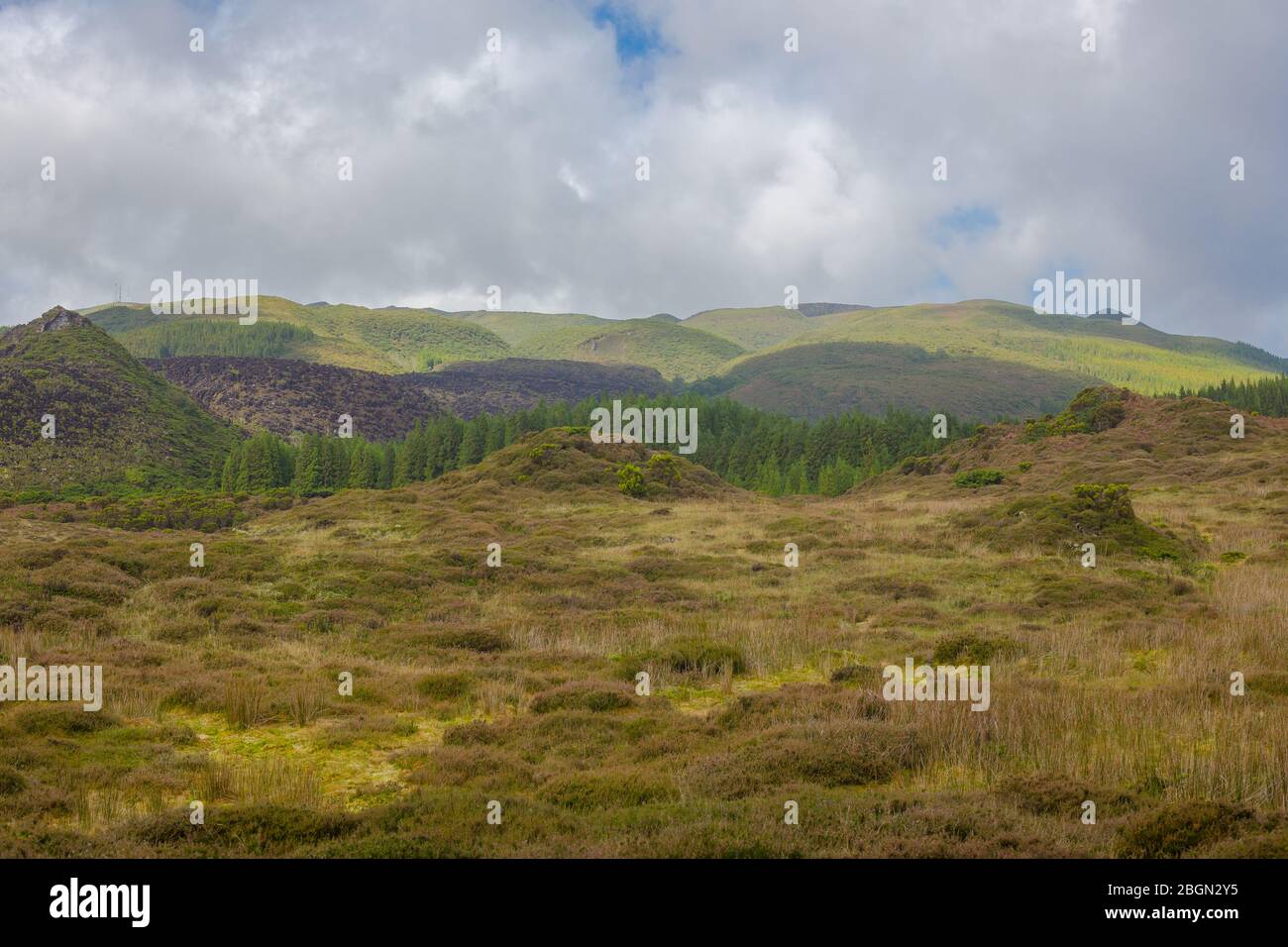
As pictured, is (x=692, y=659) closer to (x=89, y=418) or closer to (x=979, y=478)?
(x=979, y=478)

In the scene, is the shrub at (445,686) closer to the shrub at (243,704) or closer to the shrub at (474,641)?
the shrub at (243,704)

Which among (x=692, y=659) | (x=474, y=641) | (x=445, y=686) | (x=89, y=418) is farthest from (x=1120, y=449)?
(x=89, y=418)

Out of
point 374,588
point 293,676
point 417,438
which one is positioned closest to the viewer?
point 293,676

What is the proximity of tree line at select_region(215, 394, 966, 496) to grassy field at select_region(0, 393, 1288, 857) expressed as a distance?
172 feet

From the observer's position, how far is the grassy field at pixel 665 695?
27.6 ft

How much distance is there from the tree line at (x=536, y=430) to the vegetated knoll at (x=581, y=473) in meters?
17.8

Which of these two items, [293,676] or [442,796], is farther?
[293,676]

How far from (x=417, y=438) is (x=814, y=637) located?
290 feet

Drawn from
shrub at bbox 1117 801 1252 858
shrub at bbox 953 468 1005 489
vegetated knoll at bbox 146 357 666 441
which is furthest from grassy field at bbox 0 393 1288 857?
vegetated knoll at bbox 146 357 666 441

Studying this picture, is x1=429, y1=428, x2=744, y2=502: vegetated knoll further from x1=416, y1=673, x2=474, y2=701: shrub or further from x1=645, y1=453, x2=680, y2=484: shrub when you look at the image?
x1=416, y1=673, x2=474, y2=701: shrub

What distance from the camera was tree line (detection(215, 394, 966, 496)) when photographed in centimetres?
9025

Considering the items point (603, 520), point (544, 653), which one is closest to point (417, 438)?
point (603, 520)
